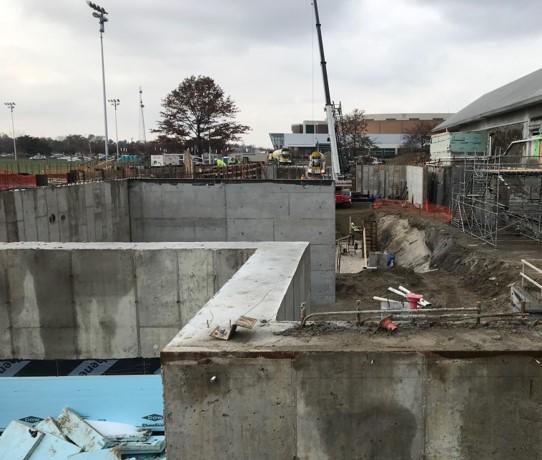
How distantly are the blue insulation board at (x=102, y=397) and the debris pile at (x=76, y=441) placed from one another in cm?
13

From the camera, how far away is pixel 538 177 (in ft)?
68.8

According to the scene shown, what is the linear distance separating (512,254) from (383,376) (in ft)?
54.1

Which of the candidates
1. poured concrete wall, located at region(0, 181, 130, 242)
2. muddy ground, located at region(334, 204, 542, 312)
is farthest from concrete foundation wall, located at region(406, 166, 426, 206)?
poured concrete wall, located at region(0, 181, 130, 242)

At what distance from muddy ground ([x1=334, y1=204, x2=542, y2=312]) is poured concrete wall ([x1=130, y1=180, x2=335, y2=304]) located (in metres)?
2.20

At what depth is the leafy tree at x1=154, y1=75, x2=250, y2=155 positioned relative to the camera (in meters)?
49.8

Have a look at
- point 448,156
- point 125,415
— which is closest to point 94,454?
point 125,415

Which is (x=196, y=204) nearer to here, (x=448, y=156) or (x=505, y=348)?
(x=505, y=348)

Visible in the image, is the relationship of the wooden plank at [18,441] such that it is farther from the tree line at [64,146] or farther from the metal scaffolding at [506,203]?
the tree line at [64,146]

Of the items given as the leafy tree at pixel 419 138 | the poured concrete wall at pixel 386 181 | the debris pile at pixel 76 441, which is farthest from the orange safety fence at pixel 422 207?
the leafy tree at pixel 419 138

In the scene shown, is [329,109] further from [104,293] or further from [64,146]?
[64,146]

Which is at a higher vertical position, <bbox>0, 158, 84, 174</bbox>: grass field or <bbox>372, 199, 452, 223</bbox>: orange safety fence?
<bbox>0, 158, 84, 174</bbox>: grass field

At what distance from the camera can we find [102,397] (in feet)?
20.8

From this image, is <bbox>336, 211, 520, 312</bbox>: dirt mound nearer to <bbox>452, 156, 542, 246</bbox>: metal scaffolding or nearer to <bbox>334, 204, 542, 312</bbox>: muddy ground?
<bbox>334, 204, 542, 312</bbox>: muddy ground

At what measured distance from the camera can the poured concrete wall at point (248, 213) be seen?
1614 cm
